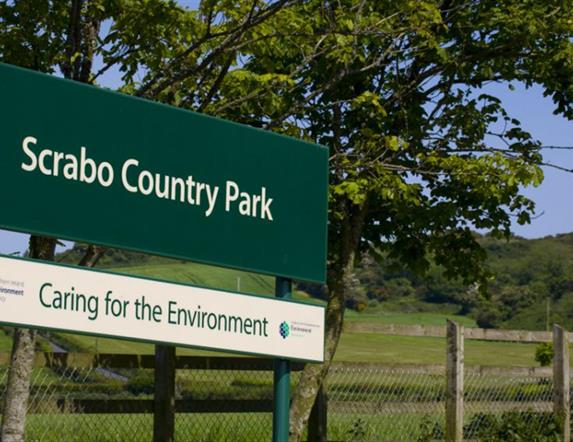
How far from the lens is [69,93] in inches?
190

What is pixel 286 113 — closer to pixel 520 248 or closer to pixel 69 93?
pixel 69 93

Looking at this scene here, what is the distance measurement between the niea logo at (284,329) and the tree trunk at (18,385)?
144 inches

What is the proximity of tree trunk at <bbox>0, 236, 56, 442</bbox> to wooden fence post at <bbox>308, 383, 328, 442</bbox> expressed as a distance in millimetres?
4872

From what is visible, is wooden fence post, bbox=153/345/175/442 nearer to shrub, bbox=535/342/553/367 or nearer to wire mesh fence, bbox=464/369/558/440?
wire mesh fence, bbox=464/369/558/440

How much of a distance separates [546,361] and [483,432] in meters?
17.4

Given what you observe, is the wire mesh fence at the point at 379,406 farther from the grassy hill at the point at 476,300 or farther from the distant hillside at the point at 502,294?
the distant hillside at the point at 502,294

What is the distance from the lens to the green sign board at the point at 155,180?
464 centimetres

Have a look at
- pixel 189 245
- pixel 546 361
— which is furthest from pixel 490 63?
pixel 546 361

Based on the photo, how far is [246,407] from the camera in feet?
40.3

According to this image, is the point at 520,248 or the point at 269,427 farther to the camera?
the point at 520,248

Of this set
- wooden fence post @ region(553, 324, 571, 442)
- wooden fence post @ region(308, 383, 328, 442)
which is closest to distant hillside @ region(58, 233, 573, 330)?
wooden fence post @ region(553, 324, 571, 442)

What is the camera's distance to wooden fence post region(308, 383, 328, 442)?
42.7ft

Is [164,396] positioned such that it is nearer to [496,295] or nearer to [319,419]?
[319,419]

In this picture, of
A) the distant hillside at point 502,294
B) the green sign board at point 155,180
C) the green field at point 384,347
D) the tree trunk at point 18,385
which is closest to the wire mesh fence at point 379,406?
the tree trunk at point 18,385
